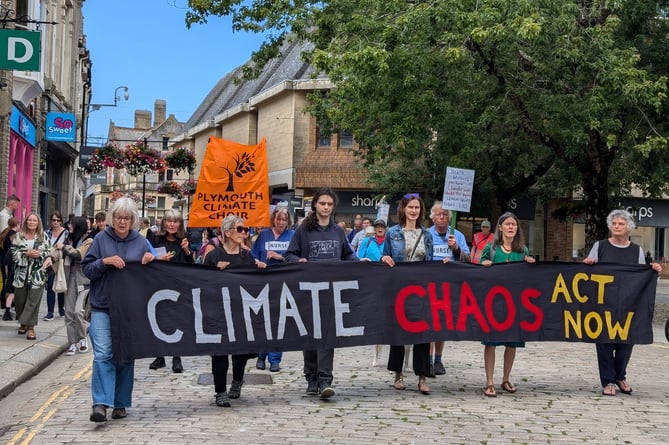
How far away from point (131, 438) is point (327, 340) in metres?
2.28

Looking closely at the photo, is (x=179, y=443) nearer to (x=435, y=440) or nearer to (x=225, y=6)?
(x=435, y=440)

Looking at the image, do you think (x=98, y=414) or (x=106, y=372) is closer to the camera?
(x=98, y=414)

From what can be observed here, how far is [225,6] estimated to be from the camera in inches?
825

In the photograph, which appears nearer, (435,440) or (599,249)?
(435,440)

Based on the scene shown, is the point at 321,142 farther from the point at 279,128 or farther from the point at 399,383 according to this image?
the point at 399,383

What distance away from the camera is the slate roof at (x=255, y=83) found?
148ft

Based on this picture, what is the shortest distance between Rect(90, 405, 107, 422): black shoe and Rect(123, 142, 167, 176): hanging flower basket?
24621mm

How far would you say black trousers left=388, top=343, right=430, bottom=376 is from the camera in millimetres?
8852

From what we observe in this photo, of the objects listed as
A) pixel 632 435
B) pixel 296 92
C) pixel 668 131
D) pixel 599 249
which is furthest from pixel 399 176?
pixel 632 435

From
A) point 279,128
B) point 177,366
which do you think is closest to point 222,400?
point 177,366

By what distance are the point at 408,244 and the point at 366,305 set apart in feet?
2.67

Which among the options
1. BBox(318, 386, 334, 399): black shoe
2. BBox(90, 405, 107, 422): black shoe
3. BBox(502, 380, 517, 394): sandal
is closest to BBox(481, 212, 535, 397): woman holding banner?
BBox(502, 380, 517, 394): sandal

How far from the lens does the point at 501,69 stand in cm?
1909

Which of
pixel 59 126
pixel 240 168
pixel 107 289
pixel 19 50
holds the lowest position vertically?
pixel 107 289
